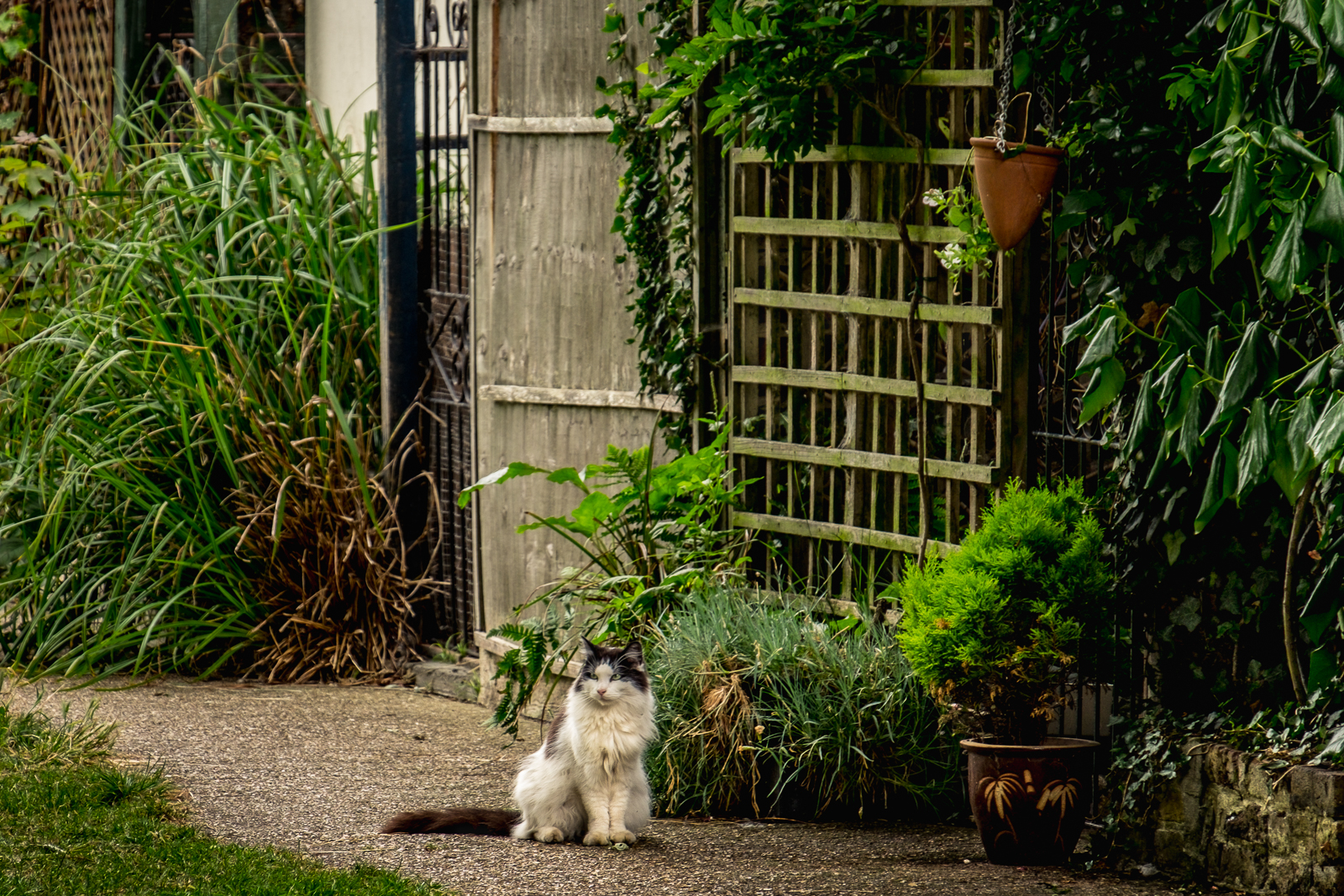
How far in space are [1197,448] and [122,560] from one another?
17.8ft

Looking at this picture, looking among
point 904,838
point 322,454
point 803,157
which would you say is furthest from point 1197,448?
point 322,454

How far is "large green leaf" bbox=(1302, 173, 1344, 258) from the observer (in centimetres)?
343

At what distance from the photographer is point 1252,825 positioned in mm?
4531

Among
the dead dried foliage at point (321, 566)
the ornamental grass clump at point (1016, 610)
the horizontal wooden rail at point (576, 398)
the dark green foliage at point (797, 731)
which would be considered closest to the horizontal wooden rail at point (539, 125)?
the horizontal wooden rail at point (576, 398)

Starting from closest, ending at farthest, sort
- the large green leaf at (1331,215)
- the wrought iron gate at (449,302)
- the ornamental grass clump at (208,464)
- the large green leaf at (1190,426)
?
the large green leaf at (1331,215), the large green leaf at (1190,426), the ornamental grass clump at (208,464), the wrought iron gate at (449,302)

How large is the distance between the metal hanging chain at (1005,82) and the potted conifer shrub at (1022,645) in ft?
3.44

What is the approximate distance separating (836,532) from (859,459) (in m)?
0.29

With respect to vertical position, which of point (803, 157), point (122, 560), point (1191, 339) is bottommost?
point (122, 560)

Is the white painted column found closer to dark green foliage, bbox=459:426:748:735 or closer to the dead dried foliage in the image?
the dead dried foliage

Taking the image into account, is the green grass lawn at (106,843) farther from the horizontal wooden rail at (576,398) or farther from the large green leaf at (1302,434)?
the large green leaf at (1302,434)

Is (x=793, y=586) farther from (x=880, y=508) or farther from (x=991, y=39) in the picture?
(x=991, y=39)

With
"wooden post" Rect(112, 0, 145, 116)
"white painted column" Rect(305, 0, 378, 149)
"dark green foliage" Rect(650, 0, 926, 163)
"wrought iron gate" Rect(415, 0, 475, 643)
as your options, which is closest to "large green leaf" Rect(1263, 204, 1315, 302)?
"dark green foliage" Rect(650, 0, 926, 163)

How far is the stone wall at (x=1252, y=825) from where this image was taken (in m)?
4.33

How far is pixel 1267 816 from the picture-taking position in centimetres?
448
